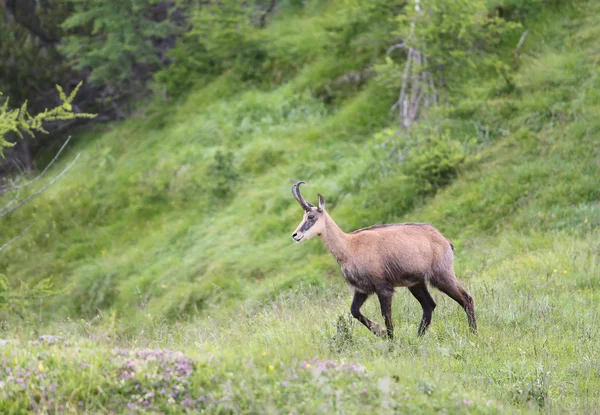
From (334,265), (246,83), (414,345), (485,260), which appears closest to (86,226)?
(246,83)

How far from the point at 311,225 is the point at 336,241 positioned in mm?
330

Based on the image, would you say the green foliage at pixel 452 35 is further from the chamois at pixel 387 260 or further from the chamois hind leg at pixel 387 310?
the chamois hind leg at pixel 387 310

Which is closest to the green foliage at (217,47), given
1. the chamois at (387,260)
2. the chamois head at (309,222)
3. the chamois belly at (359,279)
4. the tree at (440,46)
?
the tree at (440,46)

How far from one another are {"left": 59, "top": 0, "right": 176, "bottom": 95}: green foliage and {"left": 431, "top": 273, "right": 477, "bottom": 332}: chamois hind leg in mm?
16907

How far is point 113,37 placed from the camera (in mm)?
22391

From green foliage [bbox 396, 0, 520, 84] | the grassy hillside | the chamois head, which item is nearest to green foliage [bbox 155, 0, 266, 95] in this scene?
the grassy hillside

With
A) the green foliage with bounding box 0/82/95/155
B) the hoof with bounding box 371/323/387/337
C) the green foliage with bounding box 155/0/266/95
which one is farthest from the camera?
the green foliage with bounding box 155/0/266/95

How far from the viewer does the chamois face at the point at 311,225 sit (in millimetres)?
7574

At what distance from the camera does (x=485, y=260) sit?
36.4 ft

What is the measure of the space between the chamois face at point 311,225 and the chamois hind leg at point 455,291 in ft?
4.65

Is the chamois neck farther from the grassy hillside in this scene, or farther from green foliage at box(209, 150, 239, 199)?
green foliage at box(209, 150, 239, 199)

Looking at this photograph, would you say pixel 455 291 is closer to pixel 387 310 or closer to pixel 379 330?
pixel 387 310

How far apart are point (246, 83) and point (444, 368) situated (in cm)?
1696

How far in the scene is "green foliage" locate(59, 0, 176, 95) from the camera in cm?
2230
